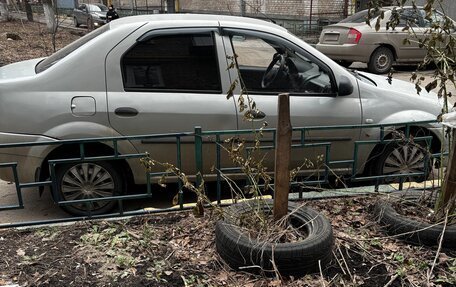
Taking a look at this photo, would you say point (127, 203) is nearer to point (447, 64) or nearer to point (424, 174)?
point (424, 174)

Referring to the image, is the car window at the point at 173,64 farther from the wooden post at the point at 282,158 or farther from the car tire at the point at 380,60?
the car tire at the point at 380,60

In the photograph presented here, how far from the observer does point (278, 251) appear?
2355 millimetres

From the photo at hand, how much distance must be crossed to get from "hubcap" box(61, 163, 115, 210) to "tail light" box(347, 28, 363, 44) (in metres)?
8.25

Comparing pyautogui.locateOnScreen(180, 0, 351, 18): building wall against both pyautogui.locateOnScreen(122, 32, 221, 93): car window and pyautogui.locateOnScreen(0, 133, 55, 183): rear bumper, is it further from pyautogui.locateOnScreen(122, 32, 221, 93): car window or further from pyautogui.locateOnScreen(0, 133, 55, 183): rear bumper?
pyautogui.locateOnScreen(0, 133, 55, 183): rear bumper

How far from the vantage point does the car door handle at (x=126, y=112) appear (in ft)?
12.3

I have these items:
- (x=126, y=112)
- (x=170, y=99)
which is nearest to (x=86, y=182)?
(x=126, y=112)

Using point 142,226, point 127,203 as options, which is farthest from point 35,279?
point 127,203

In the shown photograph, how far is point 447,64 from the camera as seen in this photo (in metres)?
2.69

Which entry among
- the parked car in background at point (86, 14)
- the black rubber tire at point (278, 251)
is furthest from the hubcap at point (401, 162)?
the parked car in background at point (86, 14)

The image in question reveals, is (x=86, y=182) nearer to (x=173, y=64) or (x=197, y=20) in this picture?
(x=173, y=64)

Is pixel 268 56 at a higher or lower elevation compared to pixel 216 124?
higher

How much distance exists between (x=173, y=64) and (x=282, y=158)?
1.76 meters

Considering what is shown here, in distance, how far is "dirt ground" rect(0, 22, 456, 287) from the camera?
244cm

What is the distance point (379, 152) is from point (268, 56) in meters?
1.39
